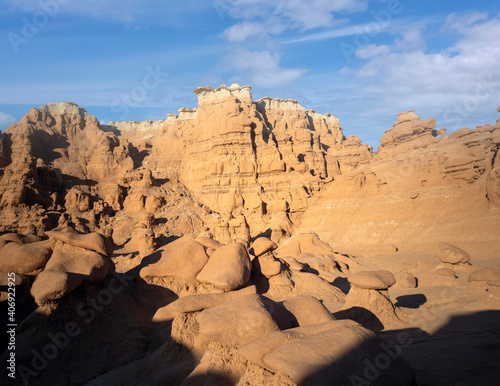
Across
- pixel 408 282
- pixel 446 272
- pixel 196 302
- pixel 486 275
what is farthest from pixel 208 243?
pixel 446 272

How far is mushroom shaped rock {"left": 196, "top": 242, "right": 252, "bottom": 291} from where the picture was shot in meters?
9.12

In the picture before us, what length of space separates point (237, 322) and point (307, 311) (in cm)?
185

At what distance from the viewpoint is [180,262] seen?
34.3 ft

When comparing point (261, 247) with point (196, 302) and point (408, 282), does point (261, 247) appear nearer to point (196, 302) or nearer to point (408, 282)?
point (196, 302)

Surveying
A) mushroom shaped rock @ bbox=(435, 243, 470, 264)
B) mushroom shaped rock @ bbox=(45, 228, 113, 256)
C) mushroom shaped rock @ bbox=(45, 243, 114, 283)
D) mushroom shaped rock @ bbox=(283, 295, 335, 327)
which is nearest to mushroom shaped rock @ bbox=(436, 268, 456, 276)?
mushroom shaped rock @ bbox=(435, 243, 470, 264)

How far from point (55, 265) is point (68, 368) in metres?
2.46

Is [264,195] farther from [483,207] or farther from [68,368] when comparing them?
[68,368]

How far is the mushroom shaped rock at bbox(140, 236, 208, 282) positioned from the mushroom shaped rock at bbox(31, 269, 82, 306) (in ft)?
9.78

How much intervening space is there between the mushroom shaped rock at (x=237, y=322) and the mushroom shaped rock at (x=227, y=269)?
9.77ft

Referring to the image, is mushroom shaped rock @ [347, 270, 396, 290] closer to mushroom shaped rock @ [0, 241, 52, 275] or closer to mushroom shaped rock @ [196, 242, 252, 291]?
mushroom shaped rock @ [196, 242, 252, 291]

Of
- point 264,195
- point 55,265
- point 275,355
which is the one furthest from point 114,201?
point 275,355

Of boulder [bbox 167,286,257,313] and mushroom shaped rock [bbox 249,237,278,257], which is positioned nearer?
boulder [bbox 167,286,257,313]

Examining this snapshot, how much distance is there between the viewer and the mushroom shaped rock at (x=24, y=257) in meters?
7.96

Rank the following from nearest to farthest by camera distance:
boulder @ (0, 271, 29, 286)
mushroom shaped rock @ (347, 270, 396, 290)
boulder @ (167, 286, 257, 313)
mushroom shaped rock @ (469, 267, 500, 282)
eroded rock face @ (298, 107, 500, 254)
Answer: boulder @ (167, 286, 257, 313) < boulder @ (0, 271, 29, 286) < mushroom shaped rock @ (347, 270, 396, 290) < mushroom shaped rock @ (469, 267, 500, 282) < eroded rock face @ (298, 107, 500, 254)
